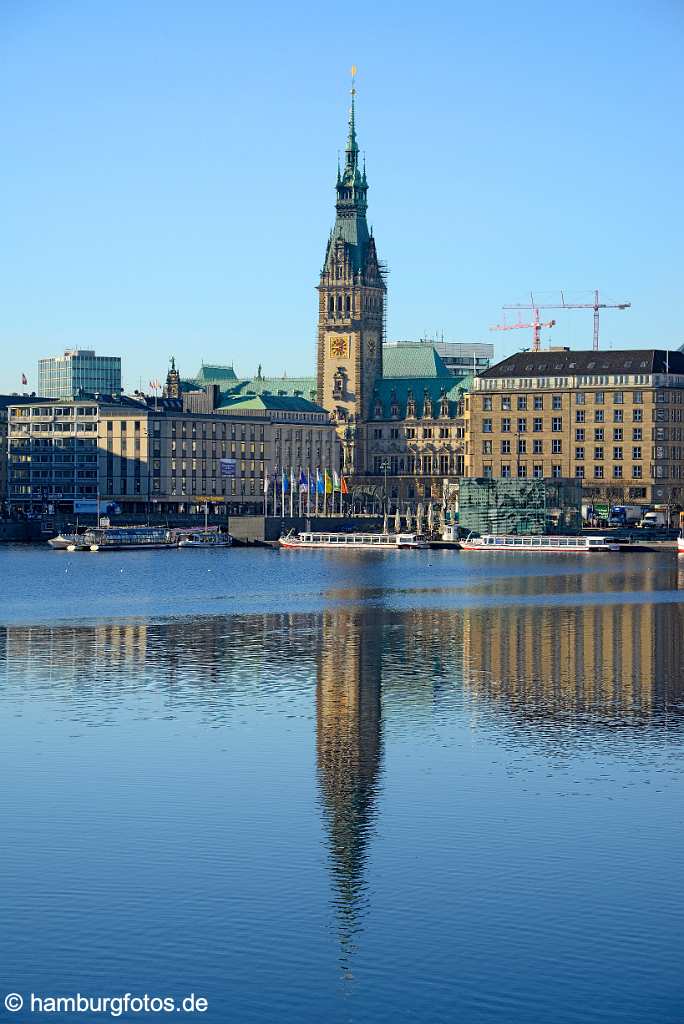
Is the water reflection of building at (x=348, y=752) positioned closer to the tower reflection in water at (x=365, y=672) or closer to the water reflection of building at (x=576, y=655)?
the tower reflection in water at (x=365, y=672)

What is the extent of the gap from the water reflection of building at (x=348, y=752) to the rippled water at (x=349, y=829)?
0.15m

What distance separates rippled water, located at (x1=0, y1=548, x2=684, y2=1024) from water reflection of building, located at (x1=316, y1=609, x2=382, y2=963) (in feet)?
0.49

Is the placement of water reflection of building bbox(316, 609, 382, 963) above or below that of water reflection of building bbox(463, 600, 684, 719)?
below

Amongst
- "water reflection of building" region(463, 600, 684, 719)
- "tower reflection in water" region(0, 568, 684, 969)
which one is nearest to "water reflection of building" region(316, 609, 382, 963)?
"tower reflection in water" region(0, 568, 684, 969)

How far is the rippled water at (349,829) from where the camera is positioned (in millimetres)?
40938

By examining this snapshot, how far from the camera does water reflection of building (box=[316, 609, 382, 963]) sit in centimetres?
4816

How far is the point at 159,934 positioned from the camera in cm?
4353

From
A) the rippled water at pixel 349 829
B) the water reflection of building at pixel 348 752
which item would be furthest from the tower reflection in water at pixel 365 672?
the rippled water at pixel 349 829

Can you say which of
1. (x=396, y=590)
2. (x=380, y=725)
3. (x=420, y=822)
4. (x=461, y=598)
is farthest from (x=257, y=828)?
(x=396, y=590)

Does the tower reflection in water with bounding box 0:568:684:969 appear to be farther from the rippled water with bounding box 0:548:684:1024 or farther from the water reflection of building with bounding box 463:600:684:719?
the rippled water with bounding box 0:548:684:1024

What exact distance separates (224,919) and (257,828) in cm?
918

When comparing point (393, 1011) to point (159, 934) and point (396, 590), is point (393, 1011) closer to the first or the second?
point (159, 934)

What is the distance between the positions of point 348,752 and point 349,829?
13570mm

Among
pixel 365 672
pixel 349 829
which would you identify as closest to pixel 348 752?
pixel 349 829
